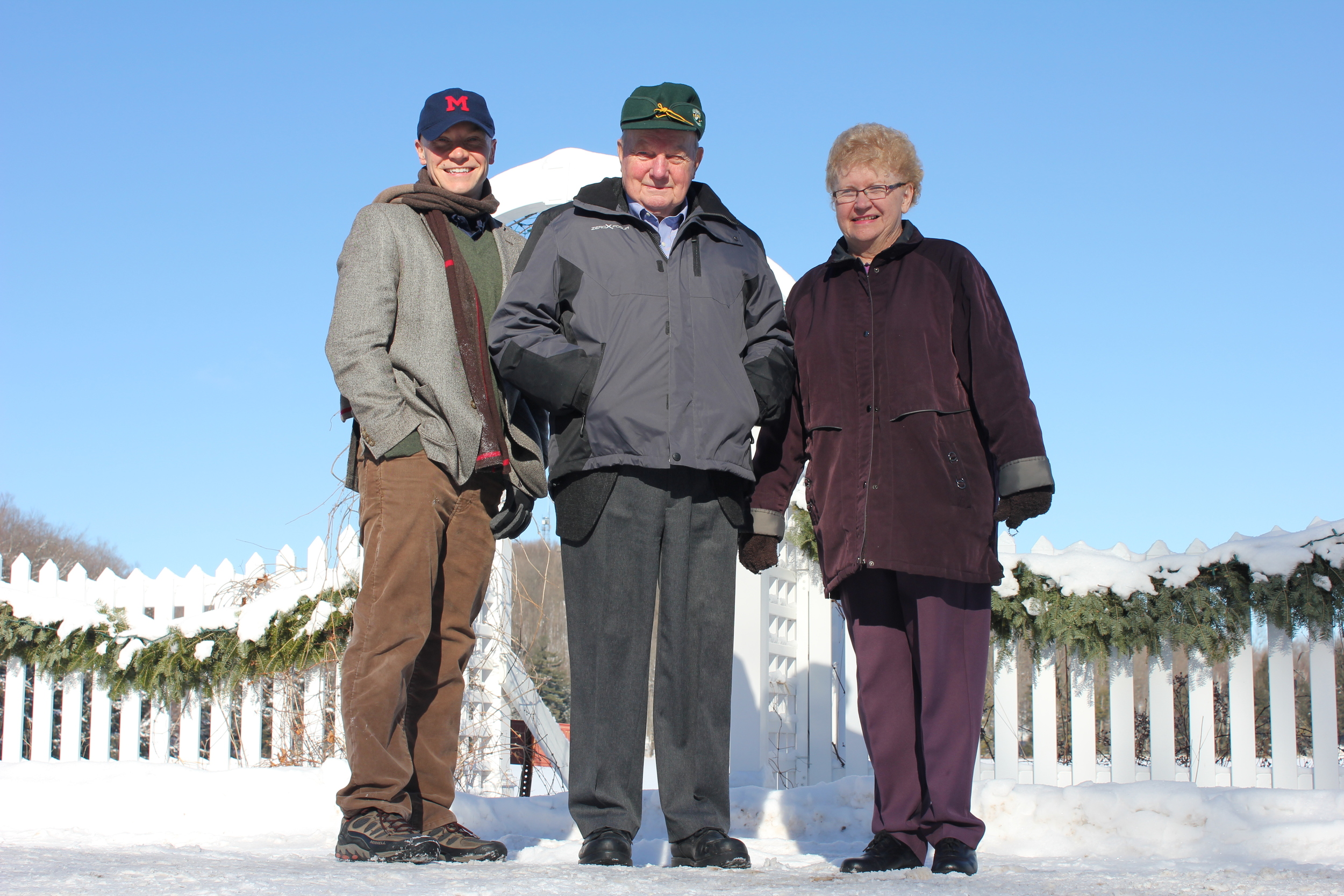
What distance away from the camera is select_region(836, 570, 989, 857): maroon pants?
2.37m

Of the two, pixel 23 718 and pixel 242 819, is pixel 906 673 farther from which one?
pixel 23 718

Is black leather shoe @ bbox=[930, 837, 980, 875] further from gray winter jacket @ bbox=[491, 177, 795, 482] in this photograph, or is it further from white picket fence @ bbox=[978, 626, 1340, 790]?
white picket fence @ bbox=[978, 626, 1340, 790]

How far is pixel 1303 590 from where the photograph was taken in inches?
162

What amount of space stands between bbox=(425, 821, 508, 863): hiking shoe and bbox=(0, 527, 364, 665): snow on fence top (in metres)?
2.81

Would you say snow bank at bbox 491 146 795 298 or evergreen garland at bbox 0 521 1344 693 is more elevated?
snow bank at bbox 491 146 795 298

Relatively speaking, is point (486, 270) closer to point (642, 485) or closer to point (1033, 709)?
point (642, 485)

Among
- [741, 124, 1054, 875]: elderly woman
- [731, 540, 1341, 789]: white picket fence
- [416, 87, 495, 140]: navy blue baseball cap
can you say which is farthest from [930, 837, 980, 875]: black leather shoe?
[416, 87, 495, 140]: navy blue baseball cap

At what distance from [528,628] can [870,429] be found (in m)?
2.98

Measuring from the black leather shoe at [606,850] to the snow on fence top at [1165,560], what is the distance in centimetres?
243

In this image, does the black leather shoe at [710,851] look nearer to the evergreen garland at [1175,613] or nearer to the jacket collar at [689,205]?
the jacket collar at [689,205]

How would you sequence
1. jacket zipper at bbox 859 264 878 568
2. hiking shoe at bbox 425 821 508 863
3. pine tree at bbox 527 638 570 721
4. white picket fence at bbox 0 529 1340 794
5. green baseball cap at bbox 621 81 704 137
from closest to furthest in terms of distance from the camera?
hiking shoe at bbox 425 821 508 863
jacket zipper at bbox 859 264 878 568
green baseball cap at bbox 621 81 704 137
white picket fence at bbox 0 529 1340 794
pine tree at bbox 527 638 570 721

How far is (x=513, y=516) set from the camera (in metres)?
2.65

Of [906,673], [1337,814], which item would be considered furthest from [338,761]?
[1337,814]

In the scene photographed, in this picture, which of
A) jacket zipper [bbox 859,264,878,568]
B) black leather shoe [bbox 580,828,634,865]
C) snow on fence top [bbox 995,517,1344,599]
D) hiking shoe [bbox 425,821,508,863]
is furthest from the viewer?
snow on fence top [bbox 995,517,1344,599]
